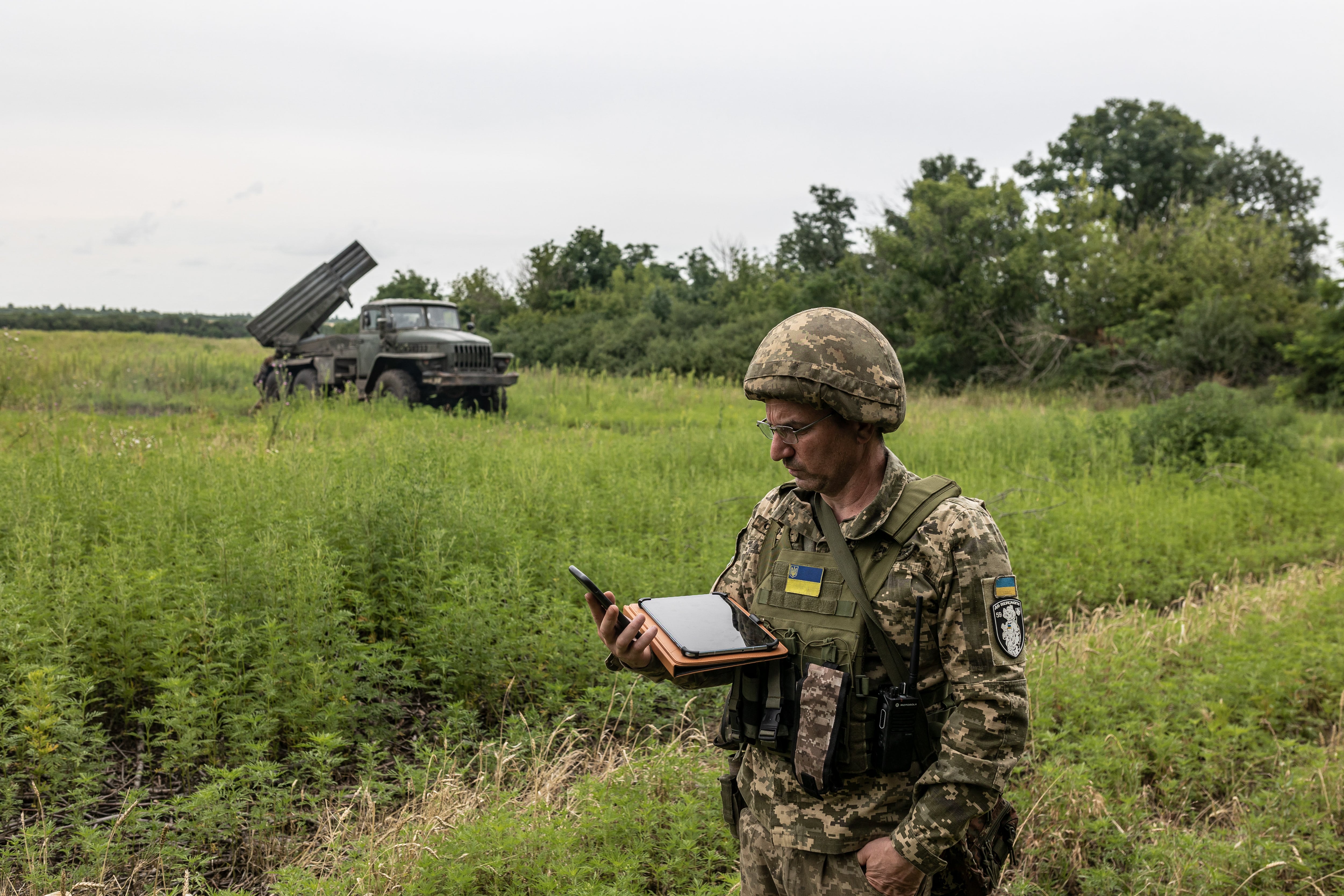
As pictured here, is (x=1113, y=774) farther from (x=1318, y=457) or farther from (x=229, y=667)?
(x=1318, y=457)

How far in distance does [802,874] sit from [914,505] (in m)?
0.78

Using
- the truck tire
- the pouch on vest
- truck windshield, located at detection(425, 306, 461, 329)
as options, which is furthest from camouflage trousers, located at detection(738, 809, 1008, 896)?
the truck tire

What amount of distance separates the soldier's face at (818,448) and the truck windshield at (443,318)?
14820mm

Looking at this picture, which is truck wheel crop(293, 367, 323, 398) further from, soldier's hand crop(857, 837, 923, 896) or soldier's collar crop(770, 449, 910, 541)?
soldier's hand crop(857, 837, 923, 896)

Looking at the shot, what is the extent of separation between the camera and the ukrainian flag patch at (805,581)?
6.26ft

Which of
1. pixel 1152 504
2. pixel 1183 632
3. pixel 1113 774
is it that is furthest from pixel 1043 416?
pixel 1113 774

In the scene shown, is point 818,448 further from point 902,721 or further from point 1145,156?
point 1145,156

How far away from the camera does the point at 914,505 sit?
1.83m

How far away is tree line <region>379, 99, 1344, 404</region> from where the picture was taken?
23109 millimetres

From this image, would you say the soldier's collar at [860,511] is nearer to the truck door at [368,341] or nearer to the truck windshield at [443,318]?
the truck door at [368,341]

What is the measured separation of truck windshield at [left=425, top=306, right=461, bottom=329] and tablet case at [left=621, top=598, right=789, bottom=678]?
14.9 meters

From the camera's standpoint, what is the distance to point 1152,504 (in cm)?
912

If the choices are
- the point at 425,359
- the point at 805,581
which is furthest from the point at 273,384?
the point at 805,581

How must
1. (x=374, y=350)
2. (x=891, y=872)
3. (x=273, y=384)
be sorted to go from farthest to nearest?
(x=273, y=384) → (x=374, y=350) → (x=891, y=872)
